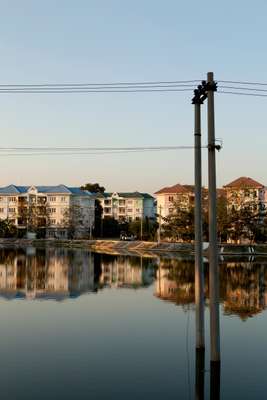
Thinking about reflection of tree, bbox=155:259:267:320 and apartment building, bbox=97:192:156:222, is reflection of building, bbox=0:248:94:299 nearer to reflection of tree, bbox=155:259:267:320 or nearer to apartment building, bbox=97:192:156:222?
reflection of tree, bbox=155:259:267:320

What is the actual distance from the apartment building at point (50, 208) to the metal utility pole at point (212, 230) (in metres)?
94.5

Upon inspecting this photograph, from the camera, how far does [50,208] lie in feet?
366

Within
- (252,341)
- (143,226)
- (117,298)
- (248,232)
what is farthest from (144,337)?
(143,226)

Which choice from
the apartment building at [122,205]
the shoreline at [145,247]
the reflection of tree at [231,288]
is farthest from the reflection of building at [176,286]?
the apartment building at [122,205]

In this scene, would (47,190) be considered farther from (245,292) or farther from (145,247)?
(245,292)

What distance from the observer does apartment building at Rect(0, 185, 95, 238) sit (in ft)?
344

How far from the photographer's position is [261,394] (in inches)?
398

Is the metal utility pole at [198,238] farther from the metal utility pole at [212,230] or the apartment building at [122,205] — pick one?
the apartment building at [122,205]

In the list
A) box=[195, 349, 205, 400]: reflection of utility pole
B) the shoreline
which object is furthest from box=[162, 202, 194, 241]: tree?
box=[195, 349, 205, 400]: reflection of utility pole

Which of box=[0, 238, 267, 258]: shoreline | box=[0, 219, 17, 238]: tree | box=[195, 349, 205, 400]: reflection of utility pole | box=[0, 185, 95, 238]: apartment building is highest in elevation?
box=[0, 185, 95, 238]: apartment building

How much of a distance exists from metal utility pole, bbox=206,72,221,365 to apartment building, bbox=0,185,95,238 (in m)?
94.5

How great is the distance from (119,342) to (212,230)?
592cm

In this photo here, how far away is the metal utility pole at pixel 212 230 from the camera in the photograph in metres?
10.2

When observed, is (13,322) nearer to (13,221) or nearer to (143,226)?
(143,226)
